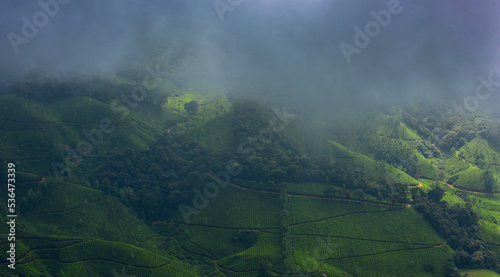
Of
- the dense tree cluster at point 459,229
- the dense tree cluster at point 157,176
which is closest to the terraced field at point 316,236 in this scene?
the dense tree cluster at point 459,229

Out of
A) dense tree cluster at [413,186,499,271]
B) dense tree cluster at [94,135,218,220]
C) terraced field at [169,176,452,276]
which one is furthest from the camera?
dense tree cluster at [94,135,218,220]

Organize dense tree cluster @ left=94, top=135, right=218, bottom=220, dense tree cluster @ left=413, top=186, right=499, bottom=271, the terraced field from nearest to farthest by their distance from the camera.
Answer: the terraced field
dense tree cluster @ left=413, top=186, right=499, bottom=271
dense tree cluster @ left=94, top=135, right=218, bottom=220

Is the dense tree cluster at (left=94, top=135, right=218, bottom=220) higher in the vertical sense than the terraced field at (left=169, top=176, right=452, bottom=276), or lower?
higher

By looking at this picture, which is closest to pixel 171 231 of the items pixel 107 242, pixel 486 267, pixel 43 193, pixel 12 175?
pixel 107 242

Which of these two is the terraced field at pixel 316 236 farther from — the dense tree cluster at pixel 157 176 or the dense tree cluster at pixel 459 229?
the dense tree cluster at pixel 157 176

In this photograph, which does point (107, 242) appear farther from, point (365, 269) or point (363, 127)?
point (363, 127)

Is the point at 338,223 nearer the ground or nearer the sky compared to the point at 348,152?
nearer the ground

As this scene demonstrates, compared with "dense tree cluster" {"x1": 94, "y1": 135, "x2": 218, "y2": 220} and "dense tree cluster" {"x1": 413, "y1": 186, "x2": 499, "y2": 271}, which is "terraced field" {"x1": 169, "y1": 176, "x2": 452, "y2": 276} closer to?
"dense tree cluster" {"x1": 413, "y1": 186, "x2": 499, "y2": 271}

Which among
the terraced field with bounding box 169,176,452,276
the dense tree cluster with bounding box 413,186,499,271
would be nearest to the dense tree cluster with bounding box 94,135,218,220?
the terraced field with bounding box 169,176,452,276

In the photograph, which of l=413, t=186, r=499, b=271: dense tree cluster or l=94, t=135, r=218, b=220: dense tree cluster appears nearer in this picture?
l=413, t=186, r=499, b=271: dense tree cluster
